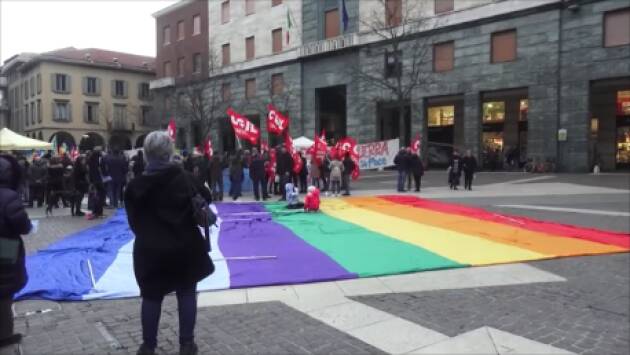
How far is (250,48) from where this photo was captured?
141 ft

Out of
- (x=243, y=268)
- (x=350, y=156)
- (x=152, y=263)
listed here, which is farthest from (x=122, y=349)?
(x=350, y=156)

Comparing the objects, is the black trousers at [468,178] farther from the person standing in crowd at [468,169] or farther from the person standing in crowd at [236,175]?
the person standing in crowd at [236,175]

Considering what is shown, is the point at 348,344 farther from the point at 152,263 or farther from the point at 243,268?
the point at 243,268

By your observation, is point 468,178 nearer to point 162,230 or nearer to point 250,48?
point 162,230

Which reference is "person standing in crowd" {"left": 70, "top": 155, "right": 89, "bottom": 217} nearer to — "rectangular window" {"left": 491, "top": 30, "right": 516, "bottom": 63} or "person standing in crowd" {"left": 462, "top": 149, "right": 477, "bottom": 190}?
"person standing in crowd" {"left": 462, "top": 149, "right": 477, "bottom": 190}

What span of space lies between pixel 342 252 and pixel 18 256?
493 cm

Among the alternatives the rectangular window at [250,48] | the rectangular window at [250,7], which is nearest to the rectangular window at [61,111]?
the rectangular window at [250,48]

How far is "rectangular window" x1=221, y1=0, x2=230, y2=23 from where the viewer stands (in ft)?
147

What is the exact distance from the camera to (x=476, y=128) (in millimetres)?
29828

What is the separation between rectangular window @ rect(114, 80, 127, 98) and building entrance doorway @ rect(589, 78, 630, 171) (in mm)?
53288

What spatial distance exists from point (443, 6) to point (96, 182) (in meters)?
25.5

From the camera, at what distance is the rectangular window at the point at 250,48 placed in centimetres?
4278

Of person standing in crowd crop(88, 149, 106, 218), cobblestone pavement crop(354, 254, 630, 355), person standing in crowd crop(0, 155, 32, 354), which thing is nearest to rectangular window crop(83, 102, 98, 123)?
person standing in crowd crop(88, 149, 106, 218)

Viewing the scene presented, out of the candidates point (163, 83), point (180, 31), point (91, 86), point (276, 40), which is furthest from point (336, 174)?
point (91, 86)
